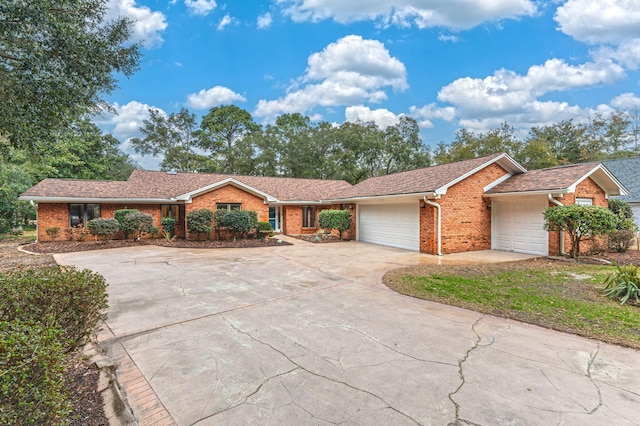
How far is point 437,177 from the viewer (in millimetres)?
13531

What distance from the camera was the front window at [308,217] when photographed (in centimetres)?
2117

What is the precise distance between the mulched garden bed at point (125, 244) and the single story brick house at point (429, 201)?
5.81 ft

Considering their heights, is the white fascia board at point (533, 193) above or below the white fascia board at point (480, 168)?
below

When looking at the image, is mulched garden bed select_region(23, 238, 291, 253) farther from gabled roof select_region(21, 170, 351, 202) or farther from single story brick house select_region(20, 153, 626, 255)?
gabled roof select_region(21, 170, 351, 202)

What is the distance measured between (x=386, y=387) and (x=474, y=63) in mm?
21063

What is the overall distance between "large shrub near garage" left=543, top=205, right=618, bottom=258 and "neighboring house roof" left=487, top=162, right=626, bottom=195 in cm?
105

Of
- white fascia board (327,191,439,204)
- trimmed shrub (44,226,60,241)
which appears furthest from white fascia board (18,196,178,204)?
white fascia board (327,191,439,204)

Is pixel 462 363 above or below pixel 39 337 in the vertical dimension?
below

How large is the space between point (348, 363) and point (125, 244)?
49.5ft

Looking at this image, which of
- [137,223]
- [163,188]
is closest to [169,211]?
[163,188]

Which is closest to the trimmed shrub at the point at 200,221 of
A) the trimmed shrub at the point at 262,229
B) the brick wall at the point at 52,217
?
the trimmed shrub at the point at 262,229

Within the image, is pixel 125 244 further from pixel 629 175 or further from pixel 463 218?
pixel 629 175

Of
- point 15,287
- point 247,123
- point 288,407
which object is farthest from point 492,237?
point 247,123

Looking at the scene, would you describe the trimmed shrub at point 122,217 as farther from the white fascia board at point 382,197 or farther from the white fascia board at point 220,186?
the white fascia board at point 382,197
